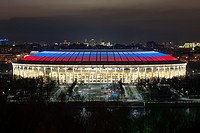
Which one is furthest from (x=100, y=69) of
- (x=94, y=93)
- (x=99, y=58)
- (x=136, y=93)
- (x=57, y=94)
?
(x=57, y=94)

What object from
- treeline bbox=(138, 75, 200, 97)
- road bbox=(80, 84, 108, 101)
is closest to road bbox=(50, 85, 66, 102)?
road bbox=(80, 84, 108, 101)

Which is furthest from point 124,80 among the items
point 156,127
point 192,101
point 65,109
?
point 156,127

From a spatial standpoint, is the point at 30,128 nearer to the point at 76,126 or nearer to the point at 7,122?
the point at 7,122

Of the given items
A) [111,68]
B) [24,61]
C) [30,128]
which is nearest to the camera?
[30,128]

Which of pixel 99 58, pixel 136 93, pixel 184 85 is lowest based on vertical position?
pixel 136 93

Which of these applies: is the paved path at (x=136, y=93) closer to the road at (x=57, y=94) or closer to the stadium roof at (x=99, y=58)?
the stadium roof at (x=99, y=58)

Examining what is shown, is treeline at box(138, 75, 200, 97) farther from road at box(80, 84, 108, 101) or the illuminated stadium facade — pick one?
road at box(80, 84, 108, 101)

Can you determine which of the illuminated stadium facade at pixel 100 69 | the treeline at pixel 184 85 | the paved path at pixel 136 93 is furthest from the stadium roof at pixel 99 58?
the paved path at pixel 136 93

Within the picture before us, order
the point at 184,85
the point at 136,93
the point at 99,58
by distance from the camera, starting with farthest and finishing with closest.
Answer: the point at 99,58 → the point at 184,85 → the point at 136,93

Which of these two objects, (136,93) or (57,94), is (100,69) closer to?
(136,93)

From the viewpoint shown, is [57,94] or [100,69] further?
[100,69]

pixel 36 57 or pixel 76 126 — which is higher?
pixel 36 57
